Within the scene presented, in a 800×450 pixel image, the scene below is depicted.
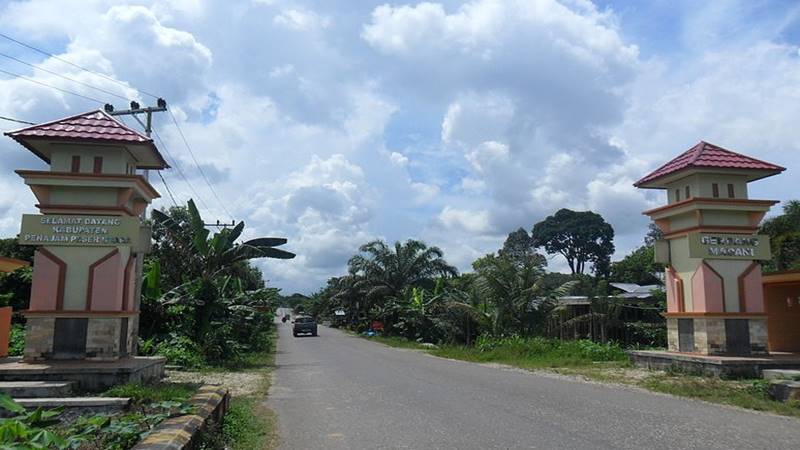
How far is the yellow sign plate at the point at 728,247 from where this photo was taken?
15.2 m

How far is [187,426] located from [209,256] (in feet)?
48.1

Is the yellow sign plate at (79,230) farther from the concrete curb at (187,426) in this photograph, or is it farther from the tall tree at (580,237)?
the tall tree at (580,237)

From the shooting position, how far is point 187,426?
6.55 m

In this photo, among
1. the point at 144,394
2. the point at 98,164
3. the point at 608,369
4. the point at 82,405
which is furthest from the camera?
the point at 608,369

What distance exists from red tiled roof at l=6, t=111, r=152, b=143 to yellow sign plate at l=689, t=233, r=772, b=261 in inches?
493

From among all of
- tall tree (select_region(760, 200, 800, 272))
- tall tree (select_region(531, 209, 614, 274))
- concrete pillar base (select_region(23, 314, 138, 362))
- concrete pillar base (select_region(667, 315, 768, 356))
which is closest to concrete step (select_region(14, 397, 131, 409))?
concrete pillar base (select_region(23, 314, 138, 362))

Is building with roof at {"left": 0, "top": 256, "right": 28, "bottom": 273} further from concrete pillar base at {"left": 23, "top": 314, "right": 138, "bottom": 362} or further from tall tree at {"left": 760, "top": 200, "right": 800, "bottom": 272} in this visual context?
tall tree at {"left": 760, "top": 200, "right": 800, "bottom": 272}

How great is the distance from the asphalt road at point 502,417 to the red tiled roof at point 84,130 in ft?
19.7

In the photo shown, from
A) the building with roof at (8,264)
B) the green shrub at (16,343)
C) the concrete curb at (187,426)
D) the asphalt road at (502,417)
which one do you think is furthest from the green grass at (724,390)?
the green shrub at (16,343)

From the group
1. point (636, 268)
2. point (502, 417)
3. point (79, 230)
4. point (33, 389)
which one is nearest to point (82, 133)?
point (79, 230)

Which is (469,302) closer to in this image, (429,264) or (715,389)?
(429,264)

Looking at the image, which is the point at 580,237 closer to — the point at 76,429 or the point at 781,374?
the point at 781,374

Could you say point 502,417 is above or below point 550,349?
below

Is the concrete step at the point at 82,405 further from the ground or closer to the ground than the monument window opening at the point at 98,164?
closer to the ground
